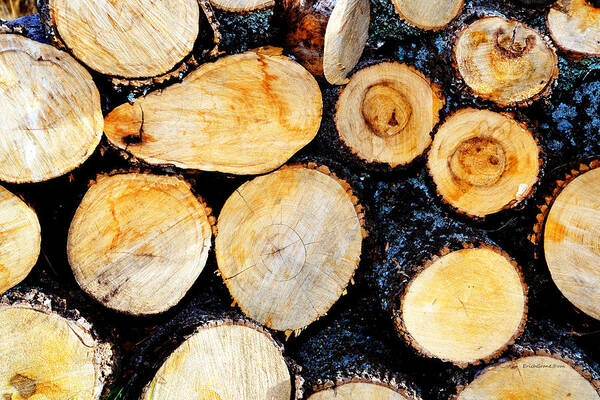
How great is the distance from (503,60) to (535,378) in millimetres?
1311

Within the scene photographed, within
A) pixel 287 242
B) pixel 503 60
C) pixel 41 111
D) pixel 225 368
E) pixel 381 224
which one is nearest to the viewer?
pixel 41 111

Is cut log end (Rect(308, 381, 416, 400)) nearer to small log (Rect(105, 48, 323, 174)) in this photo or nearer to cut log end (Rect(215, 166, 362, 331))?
cut log end (Rect(215, 166, 362, 331))

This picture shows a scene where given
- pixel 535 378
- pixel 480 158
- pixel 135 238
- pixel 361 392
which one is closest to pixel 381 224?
pixel 480 158

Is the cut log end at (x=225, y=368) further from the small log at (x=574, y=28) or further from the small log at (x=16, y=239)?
the small log at (x=574, y=28)

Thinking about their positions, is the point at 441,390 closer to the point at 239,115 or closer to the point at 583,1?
A: the point at 239,115

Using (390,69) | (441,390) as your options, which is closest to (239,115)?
(390,69)

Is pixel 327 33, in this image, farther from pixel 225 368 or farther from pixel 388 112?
pixel 225 368

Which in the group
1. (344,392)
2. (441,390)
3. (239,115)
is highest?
(239,115)

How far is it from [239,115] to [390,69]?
719 millimetres

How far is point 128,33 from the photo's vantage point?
150 cm

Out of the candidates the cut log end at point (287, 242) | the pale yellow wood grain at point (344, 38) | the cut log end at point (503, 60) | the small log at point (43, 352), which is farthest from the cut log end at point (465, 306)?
the small log at point (43, 352)

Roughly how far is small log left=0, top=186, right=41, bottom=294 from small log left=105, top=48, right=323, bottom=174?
42cm

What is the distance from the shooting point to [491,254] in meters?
1.71

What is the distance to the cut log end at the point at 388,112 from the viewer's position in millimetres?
1848
